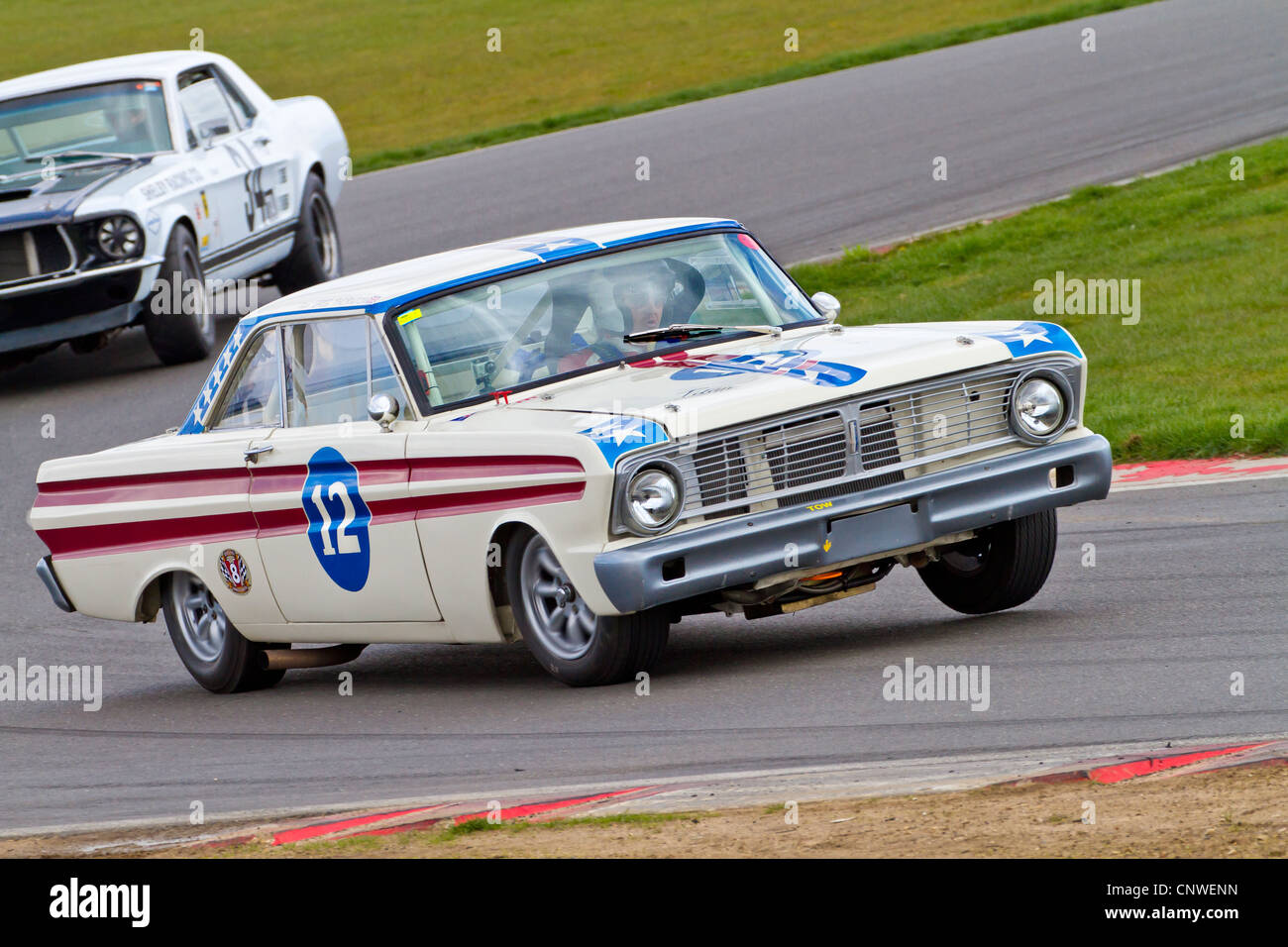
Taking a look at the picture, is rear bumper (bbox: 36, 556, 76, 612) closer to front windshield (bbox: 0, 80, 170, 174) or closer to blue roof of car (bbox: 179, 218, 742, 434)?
blue roof of car (bbox: 179, 218, 742, 434)

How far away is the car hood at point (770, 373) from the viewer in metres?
7.09

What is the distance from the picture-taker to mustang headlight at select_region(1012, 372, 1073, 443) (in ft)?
24.9

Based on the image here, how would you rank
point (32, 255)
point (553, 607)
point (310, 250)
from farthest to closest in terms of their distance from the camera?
point (310, 250) → point (32, 255) → point (553, 607)

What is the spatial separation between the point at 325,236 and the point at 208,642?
8914 millimetres

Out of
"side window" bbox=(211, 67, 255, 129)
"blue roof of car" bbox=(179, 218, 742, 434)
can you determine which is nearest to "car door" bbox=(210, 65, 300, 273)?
"side window" bbox=(211, 67, 255, 129)

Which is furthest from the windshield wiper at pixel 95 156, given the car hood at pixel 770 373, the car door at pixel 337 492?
the car hood at pixel 770 373

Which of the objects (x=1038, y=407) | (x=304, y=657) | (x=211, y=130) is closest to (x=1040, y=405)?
(x=1038, y=407)

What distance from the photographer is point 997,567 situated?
8102 millimetres

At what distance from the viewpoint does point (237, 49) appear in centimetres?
4906

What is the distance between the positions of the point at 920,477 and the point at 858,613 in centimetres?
157

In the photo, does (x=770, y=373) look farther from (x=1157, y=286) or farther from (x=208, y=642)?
(x=1157, y=286)

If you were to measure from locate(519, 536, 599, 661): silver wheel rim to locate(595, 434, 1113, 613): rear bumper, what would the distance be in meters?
0.37

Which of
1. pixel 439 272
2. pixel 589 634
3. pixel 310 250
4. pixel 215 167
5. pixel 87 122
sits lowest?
pixel 589 634

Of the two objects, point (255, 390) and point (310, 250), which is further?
point (310, 250)
